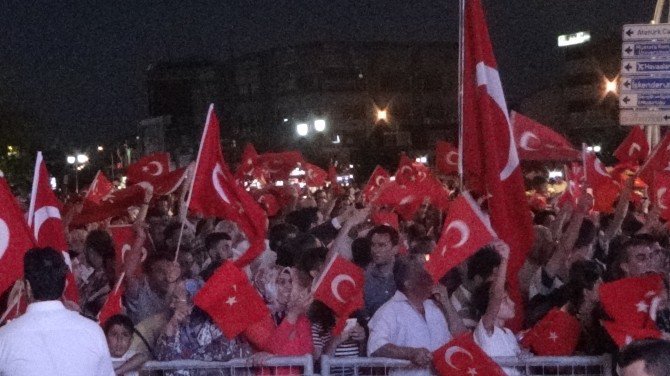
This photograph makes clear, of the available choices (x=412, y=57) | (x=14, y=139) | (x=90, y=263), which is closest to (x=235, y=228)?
(x=90, y=263)

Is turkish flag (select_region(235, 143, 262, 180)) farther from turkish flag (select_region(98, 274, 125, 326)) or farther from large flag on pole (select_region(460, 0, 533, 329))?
turkish flag (select_region(98, 274, 125, 326))

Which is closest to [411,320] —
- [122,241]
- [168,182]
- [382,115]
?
[122,241]

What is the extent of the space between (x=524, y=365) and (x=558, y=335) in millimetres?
556

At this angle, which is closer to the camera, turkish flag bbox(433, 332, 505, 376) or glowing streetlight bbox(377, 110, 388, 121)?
turkish flag bbox(433, 332, 505, 376)

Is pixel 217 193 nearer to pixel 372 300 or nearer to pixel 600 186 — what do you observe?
pixel 372 300

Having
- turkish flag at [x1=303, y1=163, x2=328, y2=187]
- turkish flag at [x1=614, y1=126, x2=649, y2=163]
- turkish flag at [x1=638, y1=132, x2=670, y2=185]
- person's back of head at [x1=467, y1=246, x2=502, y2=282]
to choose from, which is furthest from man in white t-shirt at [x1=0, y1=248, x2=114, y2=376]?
turkish flag at [x1=303, y1=163, x2=328, y2=187]

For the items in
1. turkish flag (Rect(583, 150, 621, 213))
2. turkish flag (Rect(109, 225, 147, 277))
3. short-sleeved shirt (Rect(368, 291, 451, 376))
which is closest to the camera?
short-sleeved shirt (Rect(368, 291, 451, 376))

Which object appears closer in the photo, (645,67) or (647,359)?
(647,359)

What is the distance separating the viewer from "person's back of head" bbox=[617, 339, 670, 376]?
13.4ft

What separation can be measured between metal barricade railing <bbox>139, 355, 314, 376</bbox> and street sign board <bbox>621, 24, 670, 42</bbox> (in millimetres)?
6124

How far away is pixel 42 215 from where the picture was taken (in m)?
7.59

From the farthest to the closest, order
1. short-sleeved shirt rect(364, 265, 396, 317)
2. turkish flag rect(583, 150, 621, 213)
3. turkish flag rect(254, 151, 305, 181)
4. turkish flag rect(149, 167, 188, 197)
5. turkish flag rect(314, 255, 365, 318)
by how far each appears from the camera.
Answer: turkish flag rect(254, 151, 305, 181), turkish flag rect(583, 150, 621, 213), turkish flag rect(149, 167, 188, 197), short-sleeved shirt rect(364, 265, 396, 317), turkish flag rect(314, 255, 365, 318)

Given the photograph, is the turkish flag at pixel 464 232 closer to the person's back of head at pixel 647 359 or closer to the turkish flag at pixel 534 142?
the person's back of head at pixel 647 359

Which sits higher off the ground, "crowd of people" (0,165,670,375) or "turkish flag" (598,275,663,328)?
"turkish flag" (598,275,663,328)
